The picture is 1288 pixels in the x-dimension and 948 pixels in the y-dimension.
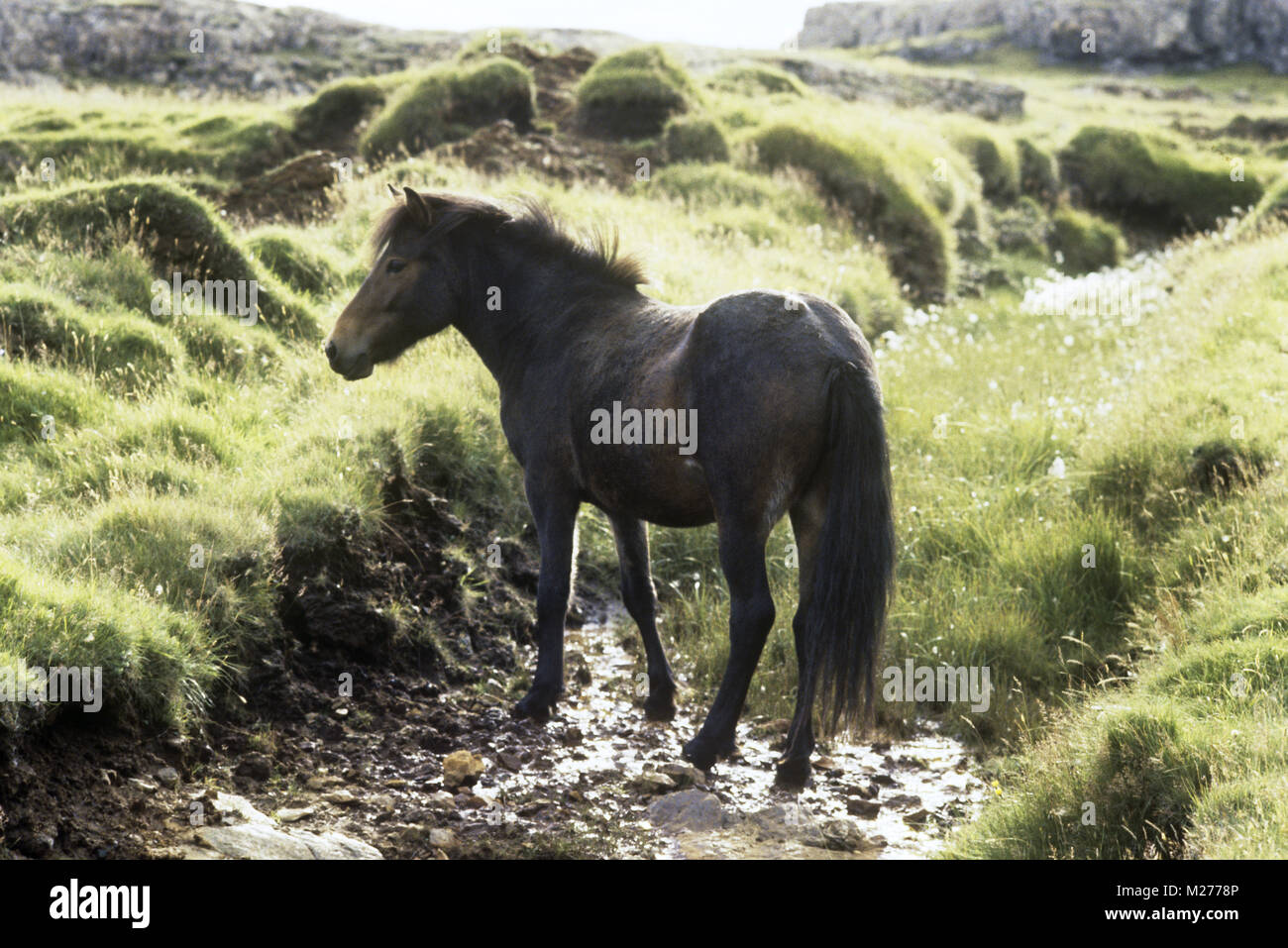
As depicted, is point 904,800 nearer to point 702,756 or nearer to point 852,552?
point 702,756

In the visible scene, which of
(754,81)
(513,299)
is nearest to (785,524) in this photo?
(513,299)

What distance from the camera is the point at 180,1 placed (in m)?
45.6

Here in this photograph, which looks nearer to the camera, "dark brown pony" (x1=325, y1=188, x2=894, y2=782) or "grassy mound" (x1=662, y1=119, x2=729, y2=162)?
"dark brown pony" (x1=325, y1=188, x2=894, y2=782)

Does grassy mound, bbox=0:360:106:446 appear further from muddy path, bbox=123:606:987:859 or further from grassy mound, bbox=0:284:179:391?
muddy path, bbox=123:606:987:859

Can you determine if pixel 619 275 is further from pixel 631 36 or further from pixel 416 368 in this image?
pixel 631 36

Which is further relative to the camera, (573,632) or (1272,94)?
(1272,94)

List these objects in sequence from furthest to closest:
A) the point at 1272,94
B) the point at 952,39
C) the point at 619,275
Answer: the point at 952,39 < the point at 1272,94 < the point at 619,275

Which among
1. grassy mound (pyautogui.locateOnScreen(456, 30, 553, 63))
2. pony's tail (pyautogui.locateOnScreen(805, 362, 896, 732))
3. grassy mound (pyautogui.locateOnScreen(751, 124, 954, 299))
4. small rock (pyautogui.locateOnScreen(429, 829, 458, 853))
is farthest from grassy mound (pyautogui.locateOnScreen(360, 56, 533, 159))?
small rock (pyautogui.locateOnScreen(429, 829, 458, 853))

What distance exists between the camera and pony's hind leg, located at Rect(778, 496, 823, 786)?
612cm

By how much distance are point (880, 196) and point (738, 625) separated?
56.2 ft

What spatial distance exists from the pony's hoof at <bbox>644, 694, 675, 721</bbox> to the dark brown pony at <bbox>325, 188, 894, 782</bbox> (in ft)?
0.03
